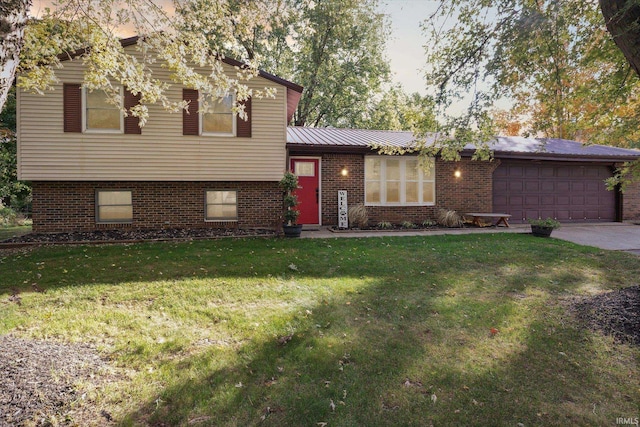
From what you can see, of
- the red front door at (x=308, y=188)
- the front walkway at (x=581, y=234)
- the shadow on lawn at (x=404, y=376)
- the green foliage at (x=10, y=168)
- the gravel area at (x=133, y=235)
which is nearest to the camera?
the shadow on lawn at (x=404, y=376)

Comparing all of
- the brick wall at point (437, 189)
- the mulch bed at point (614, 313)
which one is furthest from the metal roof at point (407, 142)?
the mulch bed at point (614, 313)

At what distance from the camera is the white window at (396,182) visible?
11.7m

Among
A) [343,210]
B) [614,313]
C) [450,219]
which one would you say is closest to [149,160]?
[343,210]

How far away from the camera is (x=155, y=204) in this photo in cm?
984

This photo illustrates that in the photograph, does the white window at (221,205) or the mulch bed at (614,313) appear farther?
the white window at (221,205)

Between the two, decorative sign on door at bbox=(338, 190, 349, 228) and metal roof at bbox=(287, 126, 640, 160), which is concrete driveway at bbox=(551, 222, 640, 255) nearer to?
metal roof at bbox=(287, 126, 640, 160)

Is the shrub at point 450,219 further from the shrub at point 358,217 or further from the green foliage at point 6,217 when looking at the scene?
the green foliage at point 6,217

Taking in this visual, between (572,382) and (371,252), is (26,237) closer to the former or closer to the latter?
(371,252)

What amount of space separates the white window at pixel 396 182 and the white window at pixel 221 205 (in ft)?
14.6

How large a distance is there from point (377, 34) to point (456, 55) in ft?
58.5

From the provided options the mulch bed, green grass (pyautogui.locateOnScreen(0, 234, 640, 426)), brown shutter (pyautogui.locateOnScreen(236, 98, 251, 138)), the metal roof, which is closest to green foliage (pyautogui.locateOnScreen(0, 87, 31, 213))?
brown shutter (pyautogui.locateOnScreen(236, 98, 251, 138))

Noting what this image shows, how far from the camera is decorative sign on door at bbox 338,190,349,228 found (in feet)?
35.8

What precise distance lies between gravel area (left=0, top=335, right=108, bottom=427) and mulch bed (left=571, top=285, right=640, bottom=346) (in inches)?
189

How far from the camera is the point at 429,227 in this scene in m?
11.3
